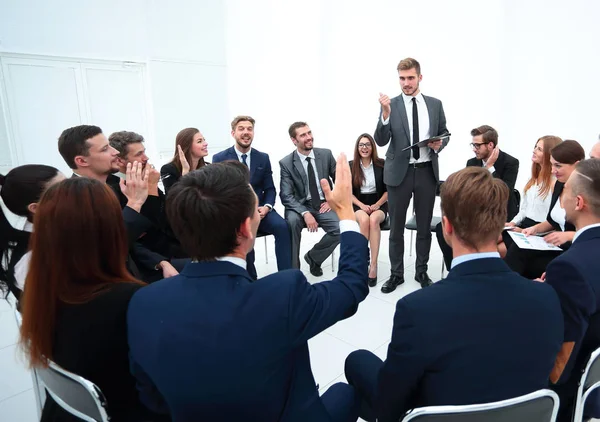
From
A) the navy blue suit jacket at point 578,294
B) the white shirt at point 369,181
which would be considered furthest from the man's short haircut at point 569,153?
the white shirt at point 369,181

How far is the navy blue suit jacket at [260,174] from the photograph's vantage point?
11.7ft

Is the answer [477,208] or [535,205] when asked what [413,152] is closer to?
[535,205]

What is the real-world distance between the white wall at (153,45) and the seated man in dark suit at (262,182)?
2.36 meters

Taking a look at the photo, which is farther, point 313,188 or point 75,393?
point 313,188

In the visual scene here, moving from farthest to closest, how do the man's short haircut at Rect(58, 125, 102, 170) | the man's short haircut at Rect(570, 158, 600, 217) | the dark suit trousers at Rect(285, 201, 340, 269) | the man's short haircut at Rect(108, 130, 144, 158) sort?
the dark suit trousers at Rect(285, 201, 340, 269)
the man's short haircut at Rect(108, 130, 144, 158)
the man's short haircut at Rect(58, 125, 102, 170)
the man's short haircut at Rect(570, 158, 600, 217)

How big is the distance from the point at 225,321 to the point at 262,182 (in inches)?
110

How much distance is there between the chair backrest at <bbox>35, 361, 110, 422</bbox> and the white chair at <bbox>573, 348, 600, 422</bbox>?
136cm

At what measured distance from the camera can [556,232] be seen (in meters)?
2.24

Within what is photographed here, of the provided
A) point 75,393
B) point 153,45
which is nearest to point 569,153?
point 75,393

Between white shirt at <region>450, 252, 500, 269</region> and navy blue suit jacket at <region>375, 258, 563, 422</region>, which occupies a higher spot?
white shirt at <region>450, 252, 500, 269</region>

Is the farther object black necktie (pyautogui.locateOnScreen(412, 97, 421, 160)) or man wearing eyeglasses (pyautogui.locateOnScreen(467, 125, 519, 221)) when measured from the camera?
man wearing eyeglasses (pyautogui.locateOnScreen(467, 125, 519, 221))

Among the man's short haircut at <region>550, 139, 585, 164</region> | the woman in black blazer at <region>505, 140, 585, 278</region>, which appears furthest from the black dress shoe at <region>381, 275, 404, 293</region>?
the man's short haircut at <region>550, 139, 585, 164</region>

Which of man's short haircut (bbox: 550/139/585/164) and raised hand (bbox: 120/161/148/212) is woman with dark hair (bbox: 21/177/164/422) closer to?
raised hand (bbox: 120/161/148/212)

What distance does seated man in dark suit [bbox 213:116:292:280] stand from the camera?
3.32m
